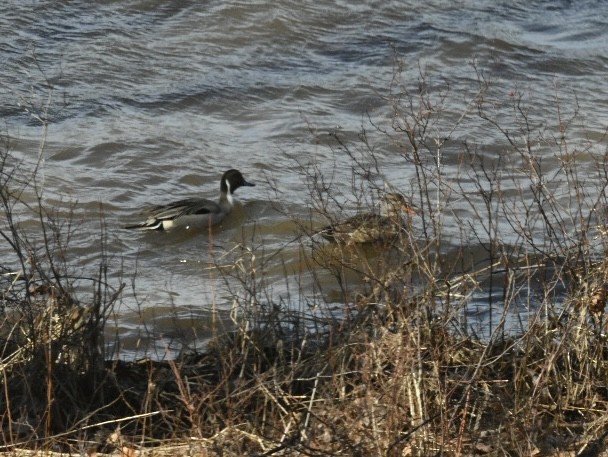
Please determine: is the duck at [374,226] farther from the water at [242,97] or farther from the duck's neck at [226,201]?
the duck's neck at [226,201]

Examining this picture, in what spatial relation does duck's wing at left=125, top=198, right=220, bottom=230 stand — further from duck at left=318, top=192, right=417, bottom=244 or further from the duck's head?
duck at left=318, top=192, right=417, bottom=244

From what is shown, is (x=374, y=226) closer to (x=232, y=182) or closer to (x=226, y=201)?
(x=226, y=201)

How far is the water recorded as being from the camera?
35.3 feet

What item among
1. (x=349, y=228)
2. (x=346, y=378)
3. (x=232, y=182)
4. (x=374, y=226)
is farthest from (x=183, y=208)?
(x=346, y=378)

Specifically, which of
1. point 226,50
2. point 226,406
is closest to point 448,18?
point 226,50

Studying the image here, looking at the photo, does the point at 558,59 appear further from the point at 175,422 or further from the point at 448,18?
the point at 175,422

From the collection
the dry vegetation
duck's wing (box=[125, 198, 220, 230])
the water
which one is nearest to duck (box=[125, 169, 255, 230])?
duck's wing (box=[125, 198, 220, 230])

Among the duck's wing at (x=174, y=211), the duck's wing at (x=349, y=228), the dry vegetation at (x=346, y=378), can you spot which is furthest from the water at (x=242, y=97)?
the dry vegetation at (x=346, y=378)

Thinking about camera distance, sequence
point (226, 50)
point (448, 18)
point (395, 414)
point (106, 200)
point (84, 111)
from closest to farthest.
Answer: point (395, 414) → point (106, 200) → point (84, 111) → point (226, 50) → point (448, 18)

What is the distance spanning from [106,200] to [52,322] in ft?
18.4

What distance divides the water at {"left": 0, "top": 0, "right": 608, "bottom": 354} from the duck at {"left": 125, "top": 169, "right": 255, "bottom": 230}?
124mm

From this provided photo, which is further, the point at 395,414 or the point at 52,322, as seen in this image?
the point at 52,322

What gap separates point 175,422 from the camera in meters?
5.41

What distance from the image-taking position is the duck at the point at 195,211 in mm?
10844
